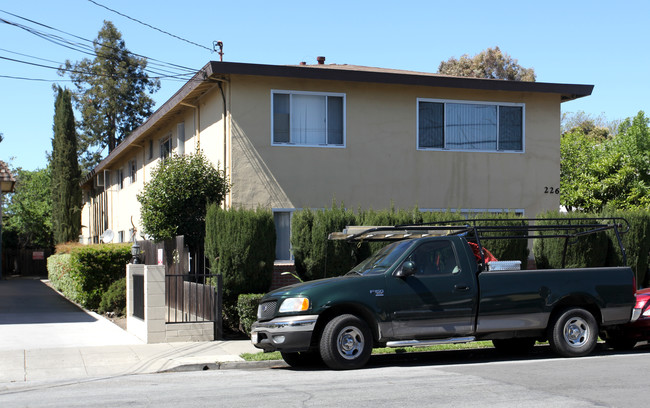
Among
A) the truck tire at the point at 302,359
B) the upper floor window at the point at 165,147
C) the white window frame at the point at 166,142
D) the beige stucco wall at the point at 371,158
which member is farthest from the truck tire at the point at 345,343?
the upper floor window at the point at 165,147

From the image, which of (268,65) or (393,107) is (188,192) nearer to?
(268,65)

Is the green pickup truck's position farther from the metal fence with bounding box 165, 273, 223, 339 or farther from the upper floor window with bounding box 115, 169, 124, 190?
the upper floor window with bounding box 115, 169, 124, 190

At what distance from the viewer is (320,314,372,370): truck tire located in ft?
32.4

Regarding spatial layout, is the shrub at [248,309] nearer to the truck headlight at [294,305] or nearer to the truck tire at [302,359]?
the truck tire at [302,359]

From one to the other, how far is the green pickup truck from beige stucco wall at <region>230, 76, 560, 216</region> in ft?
20.3

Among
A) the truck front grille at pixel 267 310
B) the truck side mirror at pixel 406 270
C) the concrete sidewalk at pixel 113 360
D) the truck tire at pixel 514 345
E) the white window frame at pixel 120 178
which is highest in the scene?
the white window frame at pixel 120 178

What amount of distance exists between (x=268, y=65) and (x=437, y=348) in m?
7.58

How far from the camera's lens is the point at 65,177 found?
1399 inches

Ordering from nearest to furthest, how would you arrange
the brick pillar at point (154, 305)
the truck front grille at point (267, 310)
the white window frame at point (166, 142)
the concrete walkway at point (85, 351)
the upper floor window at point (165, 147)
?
the truck front grille at point (267, 310), the concrete walkway at point (85, 351), the brick pillar at point (154, 305), the white window frame at point (166, 142), the upper floor window at point (165, 147)

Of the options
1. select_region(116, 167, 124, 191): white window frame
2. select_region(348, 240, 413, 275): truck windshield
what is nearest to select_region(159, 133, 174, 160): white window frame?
select_region(116, 167, 124, 191): white window frame

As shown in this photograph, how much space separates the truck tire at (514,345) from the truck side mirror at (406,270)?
2580mm

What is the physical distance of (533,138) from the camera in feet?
63.6

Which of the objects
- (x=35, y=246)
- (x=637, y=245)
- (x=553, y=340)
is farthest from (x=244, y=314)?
(x=35, y=246)

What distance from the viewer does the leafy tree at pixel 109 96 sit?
52.1 meters
